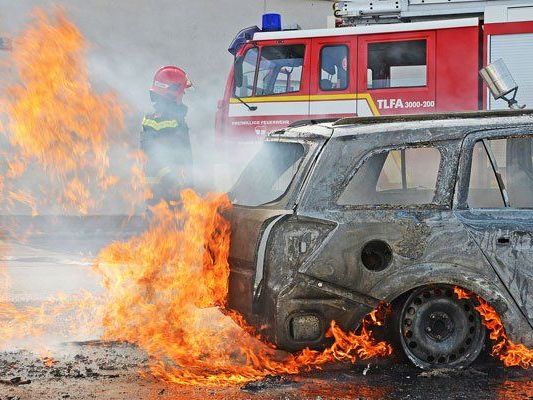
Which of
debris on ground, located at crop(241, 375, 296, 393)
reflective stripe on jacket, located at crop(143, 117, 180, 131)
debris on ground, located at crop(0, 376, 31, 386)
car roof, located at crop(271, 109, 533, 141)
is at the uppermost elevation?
reflective stripe on jacket, located at crop(143, 117, 180, 131)

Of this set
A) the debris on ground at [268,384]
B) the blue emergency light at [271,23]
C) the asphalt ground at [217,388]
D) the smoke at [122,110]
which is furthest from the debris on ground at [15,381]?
the blue emergency light at [271,23]

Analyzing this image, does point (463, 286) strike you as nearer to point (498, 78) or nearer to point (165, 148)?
point (165, 148)

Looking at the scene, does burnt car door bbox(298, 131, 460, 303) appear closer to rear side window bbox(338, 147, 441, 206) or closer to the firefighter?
rear side window bbox(338, 147, 441, 206)

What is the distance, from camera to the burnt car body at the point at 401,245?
4.52 metres

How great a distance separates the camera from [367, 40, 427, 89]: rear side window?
1131 centimetres

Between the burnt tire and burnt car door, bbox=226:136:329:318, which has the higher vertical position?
burnt car door, bbox=226:136:329:318

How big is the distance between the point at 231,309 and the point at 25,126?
129 inches

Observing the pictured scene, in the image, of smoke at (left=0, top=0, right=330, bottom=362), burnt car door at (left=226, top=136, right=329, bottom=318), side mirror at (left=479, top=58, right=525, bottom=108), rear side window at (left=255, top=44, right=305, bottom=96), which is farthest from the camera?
smoke at (left=0, top=0, right=330, bottom=362)

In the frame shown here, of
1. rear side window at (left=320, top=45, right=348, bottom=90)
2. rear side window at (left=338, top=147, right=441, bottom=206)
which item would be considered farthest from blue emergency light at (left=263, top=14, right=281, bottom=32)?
rear side window at (left=338, top=147, right=441, bottom=206)

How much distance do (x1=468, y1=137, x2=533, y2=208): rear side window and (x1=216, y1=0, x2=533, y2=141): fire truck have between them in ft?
19.9

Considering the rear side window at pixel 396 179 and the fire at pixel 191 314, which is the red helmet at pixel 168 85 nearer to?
the fire at pixel 191 314

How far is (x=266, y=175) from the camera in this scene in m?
5.45

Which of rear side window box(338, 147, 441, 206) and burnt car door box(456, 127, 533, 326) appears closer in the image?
burnt car door box(456, 127, 533, 326)

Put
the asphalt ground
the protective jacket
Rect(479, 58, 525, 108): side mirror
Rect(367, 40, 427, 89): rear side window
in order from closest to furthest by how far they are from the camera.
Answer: the asphalt ground < the protective jacket < Rect(479, 58, 525, 108): side mirror < Rect(367, 40, 427, 89): rear side window
